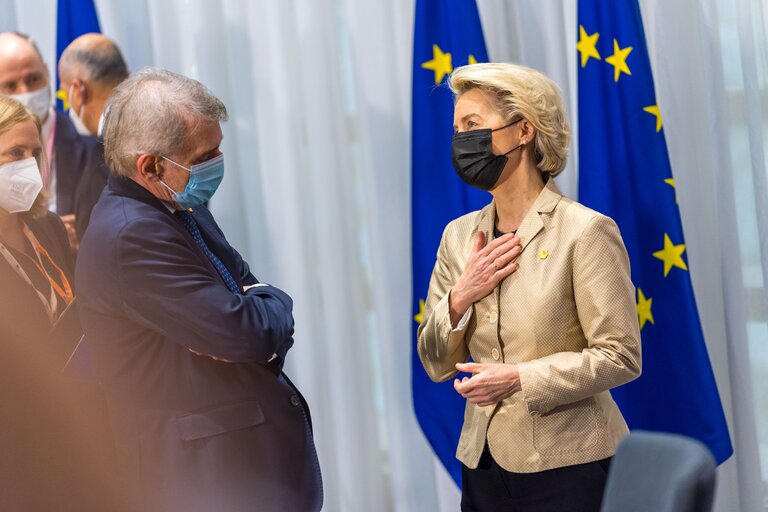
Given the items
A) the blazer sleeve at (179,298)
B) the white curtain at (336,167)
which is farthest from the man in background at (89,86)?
the blazer sleeve at (179,298)

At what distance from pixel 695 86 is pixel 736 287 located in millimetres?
760

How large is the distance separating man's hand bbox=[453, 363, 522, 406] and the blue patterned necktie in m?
0.66

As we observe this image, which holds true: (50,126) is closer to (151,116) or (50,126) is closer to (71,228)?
(71,228)

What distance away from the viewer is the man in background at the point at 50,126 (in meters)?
3.18

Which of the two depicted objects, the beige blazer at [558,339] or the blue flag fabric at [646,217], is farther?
the blue flag fabric at [646,217]

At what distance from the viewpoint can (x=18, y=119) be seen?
8.93 ft

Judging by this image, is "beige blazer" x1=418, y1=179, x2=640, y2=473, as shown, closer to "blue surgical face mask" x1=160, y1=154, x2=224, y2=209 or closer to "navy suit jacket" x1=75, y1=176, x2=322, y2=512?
"navy suit jacket" x1=75, y1=176, x2=322, y2=512

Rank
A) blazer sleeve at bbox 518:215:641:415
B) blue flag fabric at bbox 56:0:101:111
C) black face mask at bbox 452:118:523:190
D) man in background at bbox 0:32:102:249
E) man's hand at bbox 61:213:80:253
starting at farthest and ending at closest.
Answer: blue flag fabric at bbox 56:0:101:111, man's hand at bbox 61:213:80:253, man in background at bbox 0:32:102:249, black face mask at bbox 452:118:523:190, blazer sleeve at bbox 518:215:641:415

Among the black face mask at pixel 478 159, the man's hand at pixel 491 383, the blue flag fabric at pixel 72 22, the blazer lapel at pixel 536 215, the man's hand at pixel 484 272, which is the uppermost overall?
the blue flag fabric at pixel 72 22

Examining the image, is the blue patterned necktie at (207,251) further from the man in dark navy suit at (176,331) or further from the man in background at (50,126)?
the man in background at (50,126)

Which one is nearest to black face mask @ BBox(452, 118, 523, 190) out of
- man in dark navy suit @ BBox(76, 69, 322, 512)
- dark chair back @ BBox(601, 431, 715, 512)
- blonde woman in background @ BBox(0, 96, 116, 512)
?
man in dark navy suit @ BBox(76, 69, 322, 512)

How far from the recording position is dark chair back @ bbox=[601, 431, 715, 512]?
1.41 meters

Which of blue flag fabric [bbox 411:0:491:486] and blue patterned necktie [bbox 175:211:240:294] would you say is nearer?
blue patterned necktie [bbox 175:211:240:294]

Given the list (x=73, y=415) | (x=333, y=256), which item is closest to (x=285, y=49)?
(x=333, y=256)
